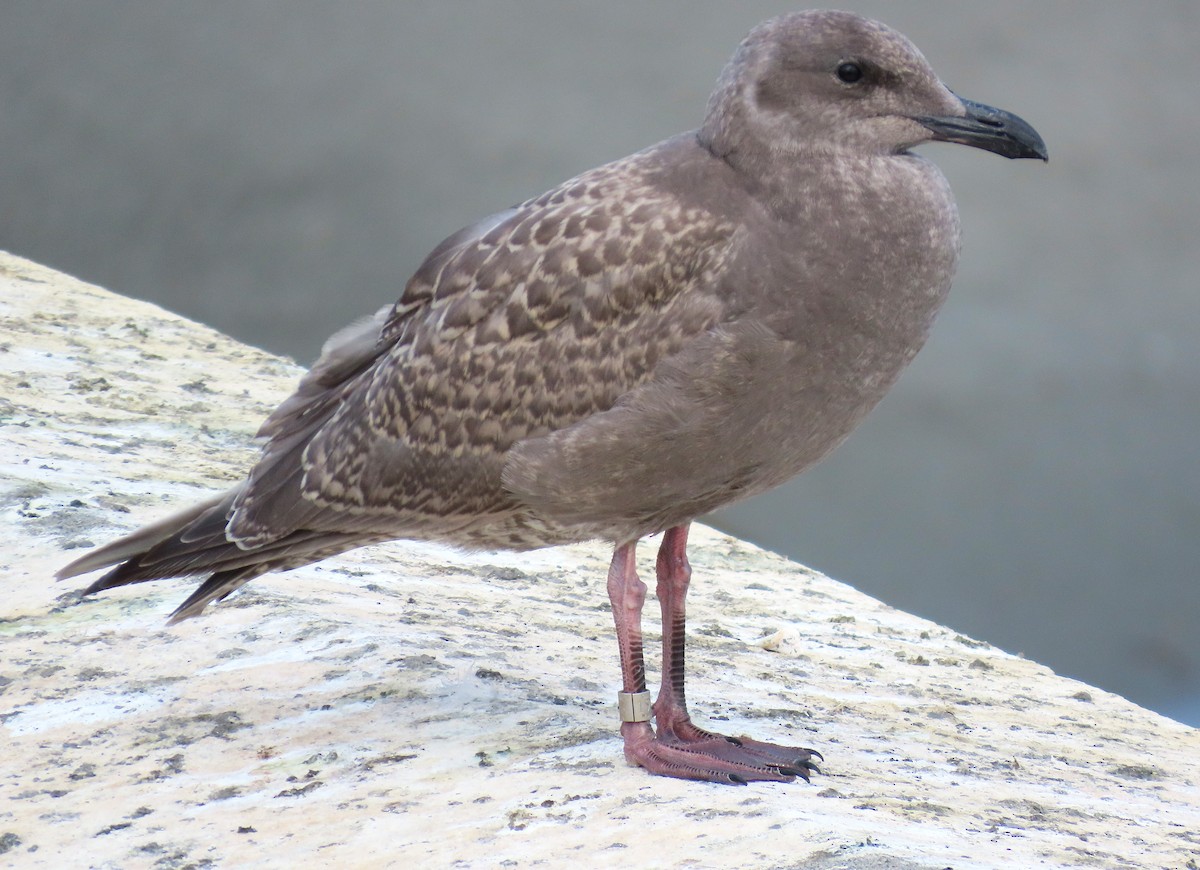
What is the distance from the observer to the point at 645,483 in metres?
3.33

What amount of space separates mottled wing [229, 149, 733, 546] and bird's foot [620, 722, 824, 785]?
0.66 metres

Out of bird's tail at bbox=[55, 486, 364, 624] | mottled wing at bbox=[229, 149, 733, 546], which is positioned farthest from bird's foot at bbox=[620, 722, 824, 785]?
bird's tail at bbox=[55, 486, 364, 624]

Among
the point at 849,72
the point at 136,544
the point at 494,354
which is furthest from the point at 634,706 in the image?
the point at 849,72

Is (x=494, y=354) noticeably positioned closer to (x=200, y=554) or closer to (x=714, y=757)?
(x=200, y=554)

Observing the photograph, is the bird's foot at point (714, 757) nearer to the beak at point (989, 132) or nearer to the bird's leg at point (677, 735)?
the bird's leg at point (677, 735)

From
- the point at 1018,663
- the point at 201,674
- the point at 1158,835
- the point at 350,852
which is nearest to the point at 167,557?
the point at 201,674

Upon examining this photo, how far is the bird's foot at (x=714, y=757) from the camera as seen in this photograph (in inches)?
135

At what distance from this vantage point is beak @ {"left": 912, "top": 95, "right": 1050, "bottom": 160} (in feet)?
11.3

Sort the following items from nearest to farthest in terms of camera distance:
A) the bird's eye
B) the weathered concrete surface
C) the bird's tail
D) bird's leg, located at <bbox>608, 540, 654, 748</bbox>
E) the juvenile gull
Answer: the weathered concrete surface, the juvenile gull, the bird's eye, bird's leg, located at <bbox>608, 540, 654, 748</bbox>, the bird's tail

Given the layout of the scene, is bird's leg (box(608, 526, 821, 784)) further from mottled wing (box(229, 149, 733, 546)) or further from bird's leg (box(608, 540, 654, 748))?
mottled wing (box(229, 149, 733, 546))

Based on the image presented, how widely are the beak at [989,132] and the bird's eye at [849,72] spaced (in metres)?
0.18

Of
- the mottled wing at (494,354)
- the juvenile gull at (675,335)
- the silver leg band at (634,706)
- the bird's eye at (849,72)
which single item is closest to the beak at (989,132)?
the juvenile gull at (675,335)

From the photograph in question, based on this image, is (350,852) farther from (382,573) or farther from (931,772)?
(382,573)

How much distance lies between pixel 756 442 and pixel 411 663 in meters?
1.39
